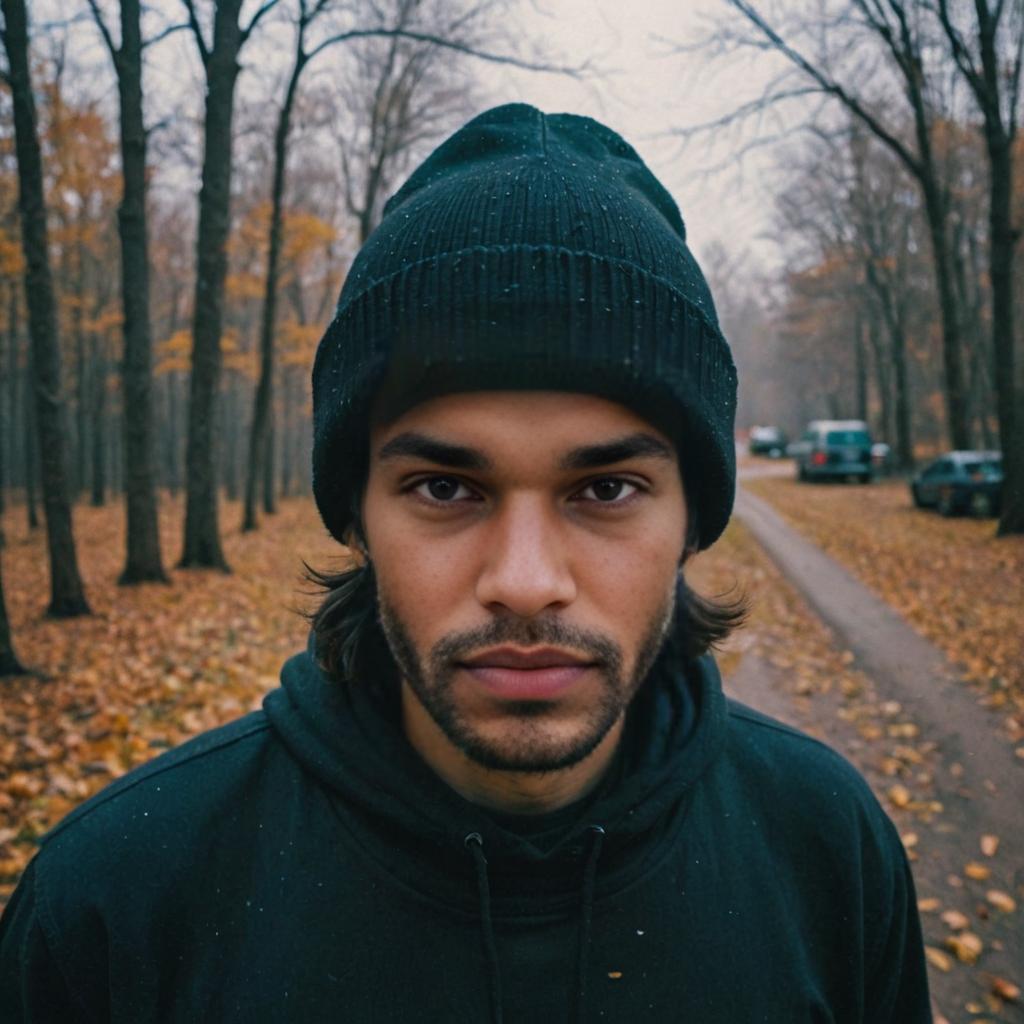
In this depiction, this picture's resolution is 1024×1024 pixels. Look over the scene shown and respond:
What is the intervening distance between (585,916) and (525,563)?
71 centimetres

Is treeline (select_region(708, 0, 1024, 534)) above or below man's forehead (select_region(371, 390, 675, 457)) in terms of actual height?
above

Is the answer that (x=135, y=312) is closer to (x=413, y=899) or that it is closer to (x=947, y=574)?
(x=413, y=899)

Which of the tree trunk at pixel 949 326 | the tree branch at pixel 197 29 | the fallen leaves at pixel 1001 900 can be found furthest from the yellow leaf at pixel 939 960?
the tree trunk at pixel 949 326

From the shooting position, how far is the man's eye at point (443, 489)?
1.54 m

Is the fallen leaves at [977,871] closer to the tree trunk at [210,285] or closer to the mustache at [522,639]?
the mustache at [522,639]

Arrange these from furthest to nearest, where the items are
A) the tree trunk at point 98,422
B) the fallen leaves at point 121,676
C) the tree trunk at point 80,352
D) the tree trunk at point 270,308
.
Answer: the tree trunk at point 98,422, the tree trunk at point 80,352, the tree trunk at point 270,308, the fallen leaves at point 121,676

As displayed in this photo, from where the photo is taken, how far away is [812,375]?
53375 mm

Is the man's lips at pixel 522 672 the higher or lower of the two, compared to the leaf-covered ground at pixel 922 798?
higher

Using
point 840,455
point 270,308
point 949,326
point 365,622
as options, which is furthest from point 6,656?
point 840,455

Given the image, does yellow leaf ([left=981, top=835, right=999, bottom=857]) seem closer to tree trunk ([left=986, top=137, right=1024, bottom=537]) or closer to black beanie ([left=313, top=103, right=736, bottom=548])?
black beanie ([left=313, top=103, right=736, bottom=548])

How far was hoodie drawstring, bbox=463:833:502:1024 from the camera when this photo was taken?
1353 millimetres

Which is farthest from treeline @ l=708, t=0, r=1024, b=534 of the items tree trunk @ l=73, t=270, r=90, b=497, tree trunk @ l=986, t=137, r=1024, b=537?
tree trunk @ l=73, t=270, r=90, b=497

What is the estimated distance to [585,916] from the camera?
1.45 meters

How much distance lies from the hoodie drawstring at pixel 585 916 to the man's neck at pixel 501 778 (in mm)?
136
